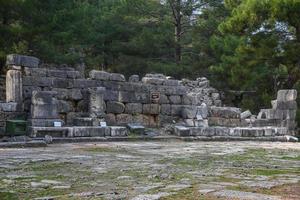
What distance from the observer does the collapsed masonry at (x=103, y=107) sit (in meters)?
11.0

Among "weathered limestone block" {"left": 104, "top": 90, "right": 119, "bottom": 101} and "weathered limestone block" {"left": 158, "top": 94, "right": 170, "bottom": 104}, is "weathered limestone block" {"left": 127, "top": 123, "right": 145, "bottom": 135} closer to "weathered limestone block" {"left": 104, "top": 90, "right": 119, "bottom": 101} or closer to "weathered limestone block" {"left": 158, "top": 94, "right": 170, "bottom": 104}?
"weathered limestone block" {"left": 104, "top": 90, "right": 119, "bottom": 101}

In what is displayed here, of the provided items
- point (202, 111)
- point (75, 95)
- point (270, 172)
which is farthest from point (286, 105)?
point (270, 172)

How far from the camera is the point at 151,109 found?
43.8ft

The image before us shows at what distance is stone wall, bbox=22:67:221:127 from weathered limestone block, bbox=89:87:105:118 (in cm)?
20

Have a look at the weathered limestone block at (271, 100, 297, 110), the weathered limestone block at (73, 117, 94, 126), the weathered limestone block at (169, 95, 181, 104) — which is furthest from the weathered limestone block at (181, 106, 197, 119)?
the weathered limestone block at (271, 100, 297, 110)

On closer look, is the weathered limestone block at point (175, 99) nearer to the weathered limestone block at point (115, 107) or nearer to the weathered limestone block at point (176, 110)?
the weathered limestone block at point (176, 110)

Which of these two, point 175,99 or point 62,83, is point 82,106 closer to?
point 62,83

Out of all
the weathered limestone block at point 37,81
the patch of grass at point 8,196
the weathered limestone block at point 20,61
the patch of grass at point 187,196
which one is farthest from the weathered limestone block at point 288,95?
the patch of grass at point 8,196

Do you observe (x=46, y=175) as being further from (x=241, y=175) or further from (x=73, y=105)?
(x=73, y=105)

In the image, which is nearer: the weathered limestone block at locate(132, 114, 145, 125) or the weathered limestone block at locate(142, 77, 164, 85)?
the weathered limestone block at locate(132, 114, 145, 125)

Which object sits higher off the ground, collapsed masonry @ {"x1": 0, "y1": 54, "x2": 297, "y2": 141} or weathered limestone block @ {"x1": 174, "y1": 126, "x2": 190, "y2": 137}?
collapsed masonry @ {"x1": 0, "y1": 54, "x2": 297, "y2": 141}

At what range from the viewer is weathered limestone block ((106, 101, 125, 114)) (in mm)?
12656

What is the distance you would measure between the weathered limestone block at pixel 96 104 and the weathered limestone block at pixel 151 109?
153 cm

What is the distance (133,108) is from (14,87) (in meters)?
3.32
